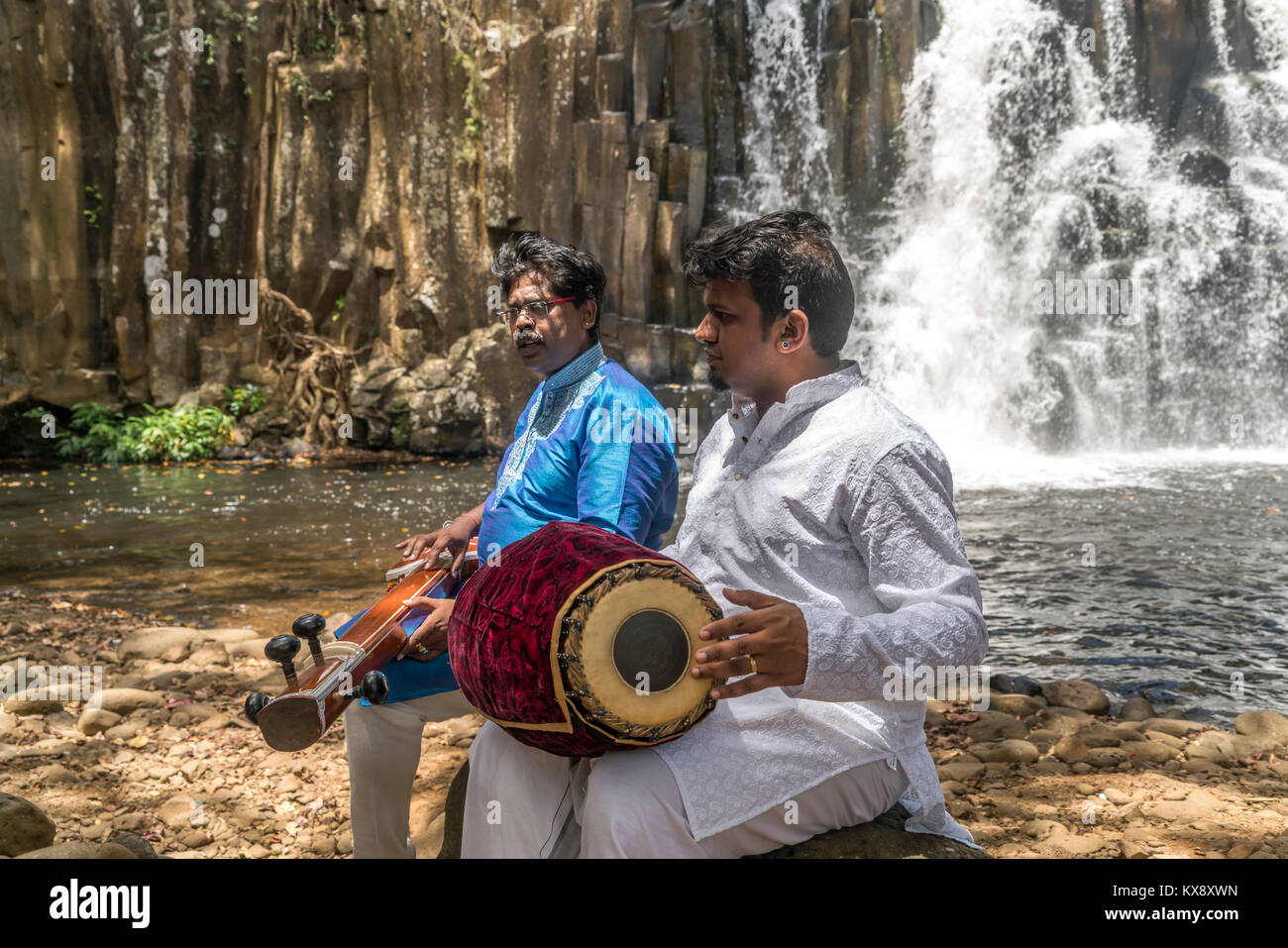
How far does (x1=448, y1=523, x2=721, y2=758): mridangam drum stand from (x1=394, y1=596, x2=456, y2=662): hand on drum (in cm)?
76

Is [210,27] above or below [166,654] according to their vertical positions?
above

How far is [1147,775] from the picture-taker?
3.89m

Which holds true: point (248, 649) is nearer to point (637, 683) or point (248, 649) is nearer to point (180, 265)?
point (637, 683)

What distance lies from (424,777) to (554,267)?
209 cm

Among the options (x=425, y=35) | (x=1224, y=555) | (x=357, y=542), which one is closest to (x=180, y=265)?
(x=425, y=35)

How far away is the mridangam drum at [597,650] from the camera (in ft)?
6.08

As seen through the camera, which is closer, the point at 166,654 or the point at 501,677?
the point at 501,677

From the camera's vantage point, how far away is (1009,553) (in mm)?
8258

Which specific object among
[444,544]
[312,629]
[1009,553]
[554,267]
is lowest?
[1009,553]

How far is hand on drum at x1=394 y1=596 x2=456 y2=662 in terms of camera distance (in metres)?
2.71

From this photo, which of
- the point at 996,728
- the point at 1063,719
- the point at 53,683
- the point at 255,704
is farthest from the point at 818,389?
the point at 53,683

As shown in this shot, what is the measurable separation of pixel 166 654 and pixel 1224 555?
7706 mm
